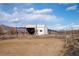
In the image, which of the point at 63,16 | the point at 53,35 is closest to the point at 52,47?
the point at 53,35

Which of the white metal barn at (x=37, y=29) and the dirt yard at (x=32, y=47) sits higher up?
the white metal barn at (x=37, y=29)

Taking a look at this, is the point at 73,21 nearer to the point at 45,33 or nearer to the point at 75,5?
the point at 75,5

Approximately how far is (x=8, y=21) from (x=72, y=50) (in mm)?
660

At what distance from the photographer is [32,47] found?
1.44m

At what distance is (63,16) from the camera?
144cm

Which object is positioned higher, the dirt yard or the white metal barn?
the white metal barn

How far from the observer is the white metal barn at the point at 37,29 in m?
1.43

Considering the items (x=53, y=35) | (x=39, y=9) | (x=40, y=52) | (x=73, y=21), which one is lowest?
(x=40, y=52)

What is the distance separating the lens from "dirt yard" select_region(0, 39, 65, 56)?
4.69ft

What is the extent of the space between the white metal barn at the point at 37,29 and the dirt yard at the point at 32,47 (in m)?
0.08

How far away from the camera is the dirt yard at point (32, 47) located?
1.43m

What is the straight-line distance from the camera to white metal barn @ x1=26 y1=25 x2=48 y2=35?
4.68ft

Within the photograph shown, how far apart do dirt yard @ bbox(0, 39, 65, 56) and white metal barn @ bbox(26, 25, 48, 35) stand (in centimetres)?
8

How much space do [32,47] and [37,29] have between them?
0.18 m
